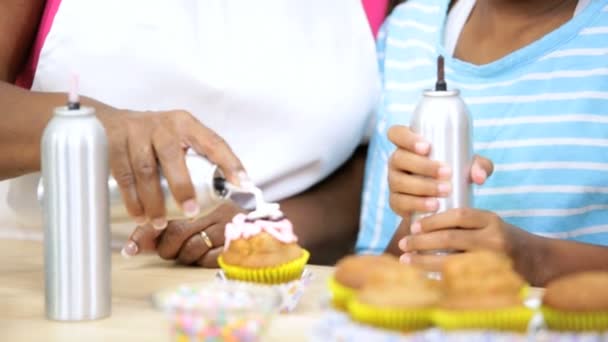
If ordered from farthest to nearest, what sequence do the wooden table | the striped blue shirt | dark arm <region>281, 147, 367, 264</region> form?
dark arm <region>281, 147, 367, 264</region> → the striped blue shirt → the wooden table

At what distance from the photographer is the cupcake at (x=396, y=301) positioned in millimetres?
1128

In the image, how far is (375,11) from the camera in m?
2.18

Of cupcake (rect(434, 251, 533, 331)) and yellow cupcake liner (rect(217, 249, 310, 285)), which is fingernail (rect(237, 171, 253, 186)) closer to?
yellow cupcake liner (rect(217, 249, 310, 285))

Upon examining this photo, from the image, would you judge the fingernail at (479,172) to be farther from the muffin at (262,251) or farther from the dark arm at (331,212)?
the dark arm at (331,212)

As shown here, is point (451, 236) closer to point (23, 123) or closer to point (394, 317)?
point (394, 317)

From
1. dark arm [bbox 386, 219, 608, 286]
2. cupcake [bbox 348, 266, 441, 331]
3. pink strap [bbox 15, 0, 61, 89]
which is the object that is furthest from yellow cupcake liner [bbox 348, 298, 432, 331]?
pink strap [bbox 15, 0, 61, 89]

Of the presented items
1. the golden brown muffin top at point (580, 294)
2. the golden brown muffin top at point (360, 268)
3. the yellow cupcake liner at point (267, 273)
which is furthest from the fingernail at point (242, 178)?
the golden brown muffin top at point (580, 294)

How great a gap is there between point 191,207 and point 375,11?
0.88m

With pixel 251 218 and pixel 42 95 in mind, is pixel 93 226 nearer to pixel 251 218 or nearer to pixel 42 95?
pixel 251 218

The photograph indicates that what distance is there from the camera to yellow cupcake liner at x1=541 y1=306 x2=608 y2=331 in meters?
1.11

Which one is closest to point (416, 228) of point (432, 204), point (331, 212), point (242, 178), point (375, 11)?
point (432, 204)

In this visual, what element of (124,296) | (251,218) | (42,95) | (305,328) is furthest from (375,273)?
(42,95)

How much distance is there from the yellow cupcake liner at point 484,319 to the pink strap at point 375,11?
113cm

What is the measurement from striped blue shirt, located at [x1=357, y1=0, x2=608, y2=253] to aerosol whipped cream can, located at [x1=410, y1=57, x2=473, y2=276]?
0.41 meters
